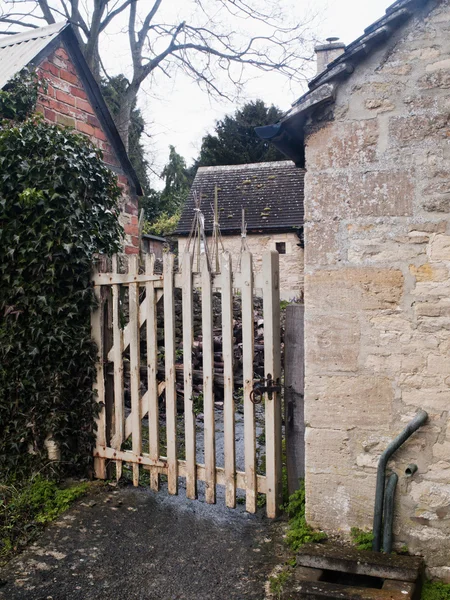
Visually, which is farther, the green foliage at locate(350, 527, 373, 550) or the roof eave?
the roof eave

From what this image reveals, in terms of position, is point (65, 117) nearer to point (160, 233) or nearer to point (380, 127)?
point (380, 127)

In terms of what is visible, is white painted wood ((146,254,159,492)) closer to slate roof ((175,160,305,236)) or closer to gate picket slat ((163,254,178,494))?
gate picket slat ((163,254,178,494))

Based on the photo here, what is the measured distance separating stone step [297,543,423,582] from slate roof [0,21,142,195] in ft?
16.8

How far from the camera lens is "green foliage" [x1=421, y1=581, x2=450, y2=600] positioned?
2.73 m

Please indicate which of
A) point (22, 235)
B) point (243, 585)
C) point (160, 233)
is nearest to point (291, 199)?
point (160, 233)

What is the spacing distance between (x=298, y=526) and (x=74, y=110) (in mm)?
5266

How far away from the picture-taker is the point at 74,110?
6.35 metres

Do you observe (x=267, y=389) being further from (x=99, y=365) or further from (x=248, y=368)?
(x=99, y=365)

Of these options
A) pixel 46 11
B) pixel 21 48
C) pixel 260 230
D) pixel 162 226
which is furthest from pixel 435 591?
pixel 162 226

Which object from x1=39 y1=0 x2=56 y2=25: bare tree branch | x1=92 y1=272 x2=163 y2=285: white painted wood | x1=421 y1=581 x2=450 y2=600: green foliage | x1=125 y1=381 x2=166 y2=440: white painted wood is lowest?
x1=421 y1=581 x2=450 y2=600: green foliage

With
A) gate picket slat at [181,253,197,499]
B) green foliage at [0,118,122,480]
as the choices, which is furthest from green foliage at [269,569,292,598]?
green foliage at [0,118,122,480]

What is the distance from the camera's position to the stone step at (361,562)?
8.92ft

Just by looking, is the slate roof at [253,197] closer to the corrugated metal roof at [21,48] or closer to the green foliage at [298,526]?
the corrugated metal roof at [21,48]

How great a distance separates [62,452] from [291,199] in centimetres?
1621
